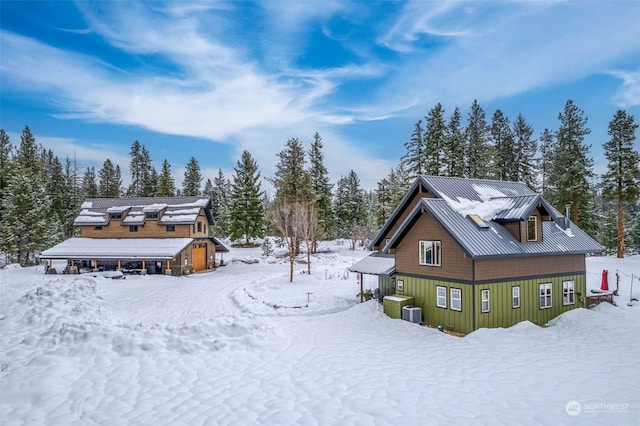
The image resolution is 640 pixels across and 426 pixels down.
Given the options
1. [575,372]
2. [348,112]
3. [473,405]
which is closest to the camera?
[473,405]

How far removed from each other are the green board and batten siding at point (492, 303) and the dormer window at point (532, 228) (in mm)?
1995

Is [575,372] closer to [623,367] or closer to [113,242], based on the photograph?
[623,367]

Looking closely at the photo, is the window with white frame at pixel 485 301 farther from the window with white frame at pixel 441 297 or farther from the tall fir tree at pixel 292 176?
the tall fir tree at pixel 292 176

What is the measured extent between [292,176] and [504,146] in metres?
23.6

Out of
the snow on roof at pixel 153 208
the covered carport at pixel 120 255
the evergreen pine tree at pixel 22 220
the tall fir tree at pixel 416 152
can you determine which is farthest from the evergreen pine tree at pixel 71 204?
the tall fir tree at pixel 416 152

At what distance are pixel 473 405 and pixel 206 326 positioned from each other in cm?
959

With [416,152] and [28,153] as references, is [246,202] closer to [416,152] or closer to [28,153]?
[416,152]

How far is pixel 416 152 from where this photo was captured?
129 feet

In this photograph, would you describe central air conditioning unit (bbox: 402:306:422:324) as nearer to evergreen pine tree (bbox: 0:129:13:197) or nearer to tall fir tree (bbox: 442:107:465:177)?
tall fir tree (bbox: 442:107:465:177)

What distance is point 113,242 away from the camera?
3853 centimetres

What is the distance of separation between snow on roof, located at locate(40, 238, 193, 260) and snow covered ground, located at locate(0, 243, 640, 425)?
1434 centimetres

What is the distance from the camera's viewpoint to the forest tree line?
111ft

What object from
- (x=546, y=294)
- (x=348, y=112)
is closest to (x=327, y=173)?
(x=348, y=112)

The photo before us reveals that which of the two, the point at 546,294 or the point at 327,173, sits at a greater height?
the point at 327,173
